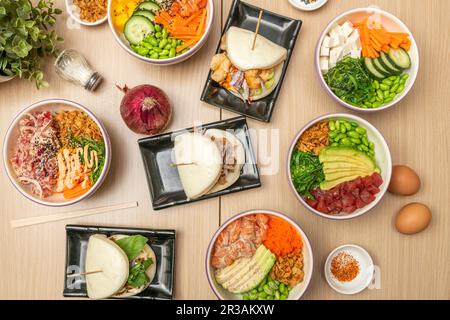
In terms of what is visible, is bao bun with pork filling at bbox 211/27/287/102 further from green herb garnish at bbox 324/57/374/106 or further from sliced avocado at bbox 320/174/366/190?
sliced avocado at bbox 320/174/366/190

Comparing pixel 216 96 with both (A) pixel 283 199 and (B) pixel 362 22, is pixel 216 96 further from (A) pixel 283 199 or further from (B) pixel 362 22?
(B) pixel 362 22

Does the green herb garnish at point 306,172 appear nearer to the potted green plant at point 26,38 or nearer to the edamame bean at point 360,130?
the edamame bean at point 360,130

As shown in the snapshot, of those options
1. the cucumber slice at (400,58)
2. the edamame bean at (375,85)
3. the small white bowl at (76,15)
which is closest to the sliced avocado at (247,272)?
the edamame bean at (375,85)

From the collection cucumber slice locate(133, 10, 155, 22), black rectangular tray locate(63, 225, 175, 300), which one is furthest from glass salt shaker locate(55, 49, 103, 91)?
black rectangular tray locate(63, 225, 175, 300)

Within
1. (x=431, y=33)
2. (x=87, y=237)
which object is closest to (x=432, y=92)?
(x=431, y=33)

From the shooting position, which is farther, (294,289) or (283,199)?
(283,199)

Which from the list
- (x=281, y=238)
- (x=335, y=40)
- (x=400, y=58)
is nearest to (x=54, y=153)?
(x=281, y=238)
